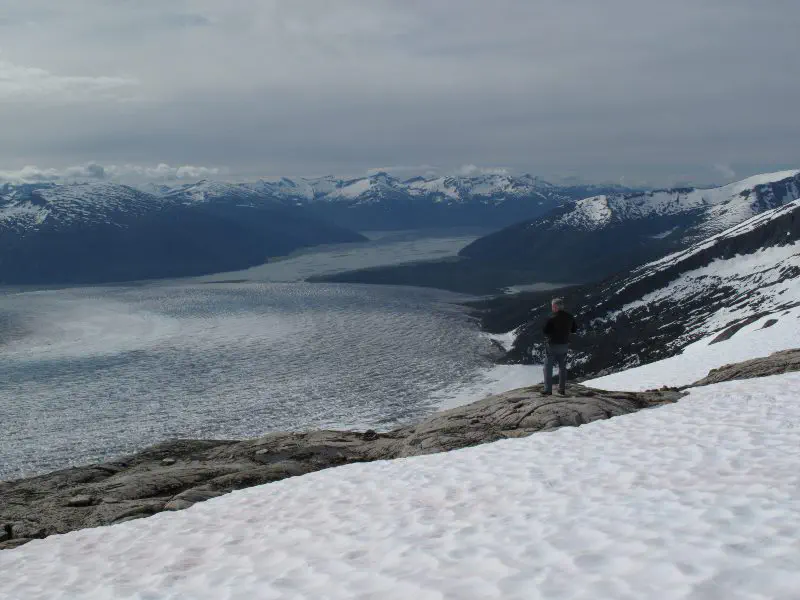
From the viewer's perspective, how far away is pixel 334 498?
13.7m

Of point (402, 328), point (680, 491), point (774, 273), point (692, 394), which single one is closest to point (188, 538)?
point (680, 491)

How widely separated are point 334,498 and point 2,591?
662cm

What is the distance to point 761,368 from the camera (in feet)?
81.7

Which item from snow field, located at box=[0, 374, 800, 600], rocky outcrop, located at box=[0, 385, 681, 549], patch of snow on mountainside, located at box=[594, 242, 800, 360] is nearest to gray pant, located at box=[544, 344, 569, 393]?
rocky outcrop, located at box=[0, 385, 681, 549]

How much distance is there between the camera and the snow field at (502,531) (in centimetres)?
750

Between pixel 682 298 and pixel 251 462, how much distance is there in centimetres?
15347

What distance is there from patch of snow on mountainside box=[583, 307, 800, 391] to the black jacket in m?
36.2

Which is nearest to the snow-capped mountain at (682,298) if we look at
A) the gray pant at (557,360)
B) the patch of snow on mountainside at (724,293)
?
the patch of snow on mountainside at (724,293)

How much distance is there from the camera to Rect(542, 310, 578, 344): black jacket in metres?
20.8

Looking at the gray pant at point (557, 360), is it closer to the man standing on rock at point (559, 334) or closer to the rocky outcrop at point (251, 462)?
the man standing on rock at point (559, 334)

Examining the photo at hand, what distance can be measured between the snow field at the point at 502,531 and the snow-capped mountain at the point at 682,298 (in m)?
99.5

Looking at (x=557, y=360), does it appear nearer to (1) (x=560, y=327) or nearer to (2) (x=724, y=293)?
(1) (x=560, y=327)

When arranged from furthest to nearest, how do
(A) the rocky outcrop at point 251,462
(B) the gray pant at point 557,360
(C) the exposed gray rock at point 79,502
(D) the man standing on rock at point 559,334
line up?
(B) the gray pant at point 557,360
(D) the man standing on rock at point 559,334
(C) the exposed gray rock at point 79,502
(A) the rocky outcrop at point 251,462

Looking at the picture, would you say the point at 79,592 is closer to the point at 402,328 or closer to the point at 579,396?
the point at 579,396
